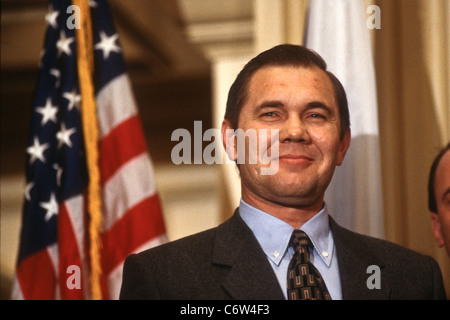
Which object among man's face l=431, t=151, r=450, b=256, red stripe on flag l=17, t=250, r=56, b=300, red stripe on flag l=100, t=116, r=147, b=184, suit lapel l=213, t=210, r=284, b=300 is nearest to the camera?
suit lapel l=213, t=210, r=284, b=300

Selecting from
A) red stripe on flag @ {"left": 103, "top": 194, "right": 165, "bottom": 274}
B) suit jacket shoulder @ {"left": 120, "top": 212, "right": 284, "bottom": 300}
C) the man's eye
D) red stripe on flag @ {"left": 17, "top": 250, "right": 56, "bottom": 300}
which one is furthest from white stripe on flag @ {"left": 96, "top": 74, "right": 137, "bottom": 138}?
the man's eye

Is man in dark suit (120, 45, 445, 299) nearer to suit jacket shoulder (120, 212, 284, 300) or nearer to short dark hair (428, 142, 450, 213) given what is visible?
suit jacket shoulder (120, 212, 284, 300)

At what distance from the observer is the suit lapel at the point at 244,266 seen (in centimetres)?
135

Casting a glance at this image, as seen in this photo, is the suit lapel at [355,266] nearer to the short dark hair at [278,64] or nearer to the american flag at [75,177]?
the short dark hair at [278,64]

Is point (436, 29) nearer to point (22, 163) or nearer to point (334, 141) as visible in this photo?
point (334, 141)

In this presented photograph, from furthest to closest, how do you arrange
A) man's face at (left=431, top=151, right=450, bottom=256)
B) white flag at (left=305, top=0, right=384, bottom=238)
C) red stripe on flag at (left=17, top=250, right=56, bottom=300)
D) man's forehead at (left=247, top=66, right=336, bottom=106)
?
red stripe on flag at (left=17, top=250, right=56, bottom=300), white flag at (left=305, top=0, right=384, bottom=238), man's face at (left=431, top=151, right=450, bottom=256), man's forehead at (left=247, top=66, right=336, bottom=106)

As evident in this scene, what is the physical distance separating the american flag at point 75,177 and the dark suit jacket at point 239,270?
0.53 m

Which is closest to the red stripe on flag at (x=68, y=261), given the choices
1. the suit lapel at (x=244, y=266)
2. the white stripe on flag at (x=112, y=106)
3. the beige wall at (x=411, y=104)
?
the white stripe on flag at (x=112, y=106)

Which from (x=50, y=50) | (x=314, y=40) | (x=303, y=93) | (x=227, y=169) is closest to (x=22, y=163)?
(x=50, y=50)

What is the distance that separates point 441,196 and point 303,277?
→ 57cm

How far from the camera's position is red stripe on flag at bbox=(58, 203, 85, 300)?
187 centimetres

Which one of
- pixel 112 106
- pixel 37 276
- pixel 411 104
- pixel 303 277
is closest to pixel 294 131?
pixel 303 277

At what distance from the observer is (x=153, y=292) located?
138 cm

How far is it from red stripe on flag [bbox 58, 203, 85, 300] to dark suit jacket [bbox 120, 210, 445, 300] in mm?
500
